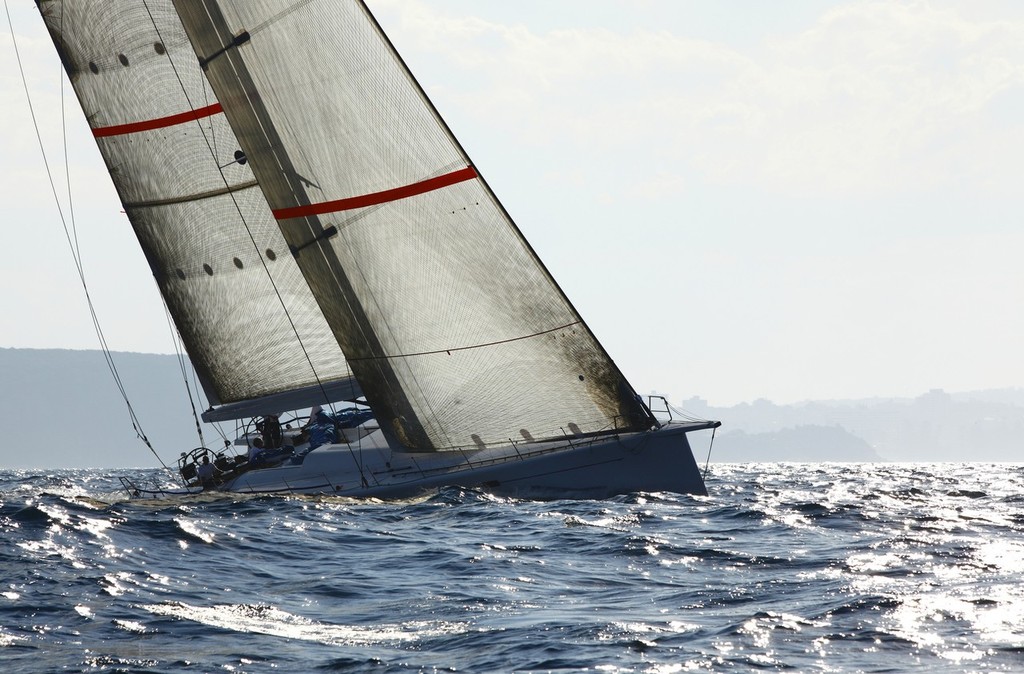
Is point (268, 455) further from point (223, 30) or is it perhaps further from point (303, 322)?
point (223, 30)

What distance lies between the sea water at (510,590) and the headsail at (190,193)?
23.6ft

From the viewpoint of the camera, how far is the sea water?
7.25 meters

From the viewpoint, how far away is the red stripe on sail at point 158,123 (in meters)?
21.4

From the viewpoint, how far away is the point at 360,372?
17.4m

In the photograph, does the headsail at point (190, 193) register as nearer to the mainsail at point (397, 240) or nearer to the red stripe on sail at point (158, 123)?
the red stripe on sail at point (158, 123)

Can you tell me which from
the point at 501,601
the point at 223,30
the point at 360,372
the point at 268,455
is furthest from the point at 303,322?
the point at 501,601

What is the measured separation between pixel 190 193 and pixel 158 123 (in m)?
1.41

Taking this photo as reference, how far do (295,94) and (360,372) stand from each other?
13.8 feet

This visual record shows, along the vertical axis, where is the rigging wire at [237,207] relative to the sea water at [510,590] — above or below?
above

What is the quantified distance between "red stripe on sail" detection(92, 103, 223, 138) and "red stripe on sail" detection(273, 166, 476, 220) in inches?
218

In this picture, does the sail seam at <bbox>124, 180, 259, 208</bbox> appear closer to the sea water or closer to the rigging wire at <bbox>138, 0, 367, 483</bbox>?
the rigging wire at <bbox>138, 0, 367, 483</bbox>

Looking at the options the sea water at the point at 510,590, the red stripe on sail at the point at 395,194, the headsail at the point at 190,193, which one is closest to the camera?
the sea water at the point at 510,590

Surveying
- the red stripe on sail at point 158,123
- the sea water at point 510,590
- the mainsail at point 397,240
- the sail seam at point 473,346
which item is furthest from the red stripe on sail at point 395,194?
the red stripe on sail at point 158,123

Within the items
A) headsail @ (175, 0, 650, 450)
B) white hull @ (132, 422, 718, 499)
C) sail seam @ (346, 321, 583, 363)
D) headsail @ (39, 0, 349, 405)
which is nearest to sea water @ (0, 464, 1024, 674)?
white hull @ (132, 422, 718, 499)
